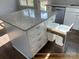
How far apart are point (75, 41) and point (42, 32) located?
43.8 inches

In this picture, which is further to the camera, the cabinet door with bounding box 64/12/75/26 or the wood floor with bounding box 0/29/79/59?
Result: the cabinet door with bounding box 64/12/75/26

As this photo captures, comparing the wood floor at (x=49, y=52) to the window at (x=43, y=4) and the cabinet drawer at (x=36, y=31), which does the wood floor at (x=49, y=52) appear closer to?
the cabinet drawer at (x=36, y=31)

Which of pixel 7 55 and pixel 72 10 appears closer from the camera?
pixel 7 55

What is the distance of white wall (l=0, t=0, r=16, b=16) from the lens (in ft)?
13.9

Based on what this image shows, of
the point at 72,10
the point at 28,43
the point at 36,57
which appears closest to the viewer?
the point at 28,43

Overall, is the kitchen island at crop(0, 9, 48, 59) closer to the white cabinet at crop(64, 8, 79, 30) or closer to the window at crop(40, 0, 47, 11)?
the white cabinet at crop(64, 8, 79, 30)

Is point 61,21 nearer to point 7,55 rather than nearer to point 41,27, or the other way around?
point 41,27

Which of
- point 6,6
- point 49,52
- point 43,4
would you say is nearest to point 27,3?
point 6,6

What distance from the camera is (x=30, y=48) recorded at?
1.65 meters

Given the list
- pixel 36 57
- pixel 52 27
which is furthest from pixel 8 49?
pixel 52 27

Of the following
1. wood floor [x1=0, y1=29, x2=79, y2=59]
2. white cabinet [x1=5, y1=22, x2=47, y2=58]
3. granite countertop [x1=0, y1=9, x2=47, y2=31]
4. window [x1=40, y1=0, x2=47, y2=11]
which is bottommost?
wood floor [x1=0, y1=29, x2=79, y2=59]

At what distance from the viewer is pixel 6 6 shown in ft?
14.4

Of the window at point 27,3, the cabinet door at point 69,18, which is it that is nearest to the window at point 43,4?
A: the window at point 27,3

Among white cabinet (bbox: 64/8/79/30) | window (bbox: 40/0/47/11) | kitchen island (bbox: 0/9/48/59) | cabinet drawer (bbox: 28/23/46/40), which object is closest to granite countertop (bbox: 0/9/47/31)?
kitchen island (bbox: 0/9/48/59)
